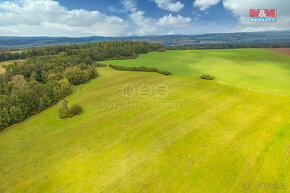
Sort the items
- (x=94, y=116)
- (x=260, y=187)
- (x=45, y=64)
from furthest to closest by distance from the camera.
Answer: (x=45, y=64) → (x=94, y=116) → (x=260, y=187)

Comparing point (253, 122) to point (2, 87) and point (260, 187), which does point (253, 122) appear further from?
point (2, 87)

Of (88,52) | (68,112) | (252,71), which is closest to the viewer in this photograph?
(68,112)

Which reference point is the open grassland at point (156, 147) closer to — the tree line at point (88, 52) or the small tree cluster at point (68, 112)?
the small tree cluster at point (68, 112)

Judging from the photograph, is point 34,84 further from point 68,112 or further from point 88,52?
point 88,52

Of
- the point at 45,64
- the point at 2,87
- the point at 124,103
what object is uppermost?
the point at 45,64

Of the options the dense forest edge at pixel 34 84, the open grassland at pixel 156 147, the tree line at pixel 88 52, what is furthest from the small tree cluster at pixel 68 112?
the tree line at pixel 88 52

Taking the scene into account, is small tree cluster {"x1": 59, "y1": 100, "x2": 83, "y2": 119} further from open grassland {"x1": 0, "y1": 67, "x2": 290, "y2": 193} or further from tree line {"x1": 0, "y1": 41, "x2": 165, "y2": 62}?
tree line {"x1": 0, "y1": 41, "x2": 165, "y2": 62}

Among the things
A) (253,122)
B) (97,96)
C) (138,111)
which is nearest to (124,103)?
(138,111)

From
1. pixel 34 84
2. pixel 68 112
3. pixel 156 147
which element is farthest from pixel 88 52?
pixel 156 147
